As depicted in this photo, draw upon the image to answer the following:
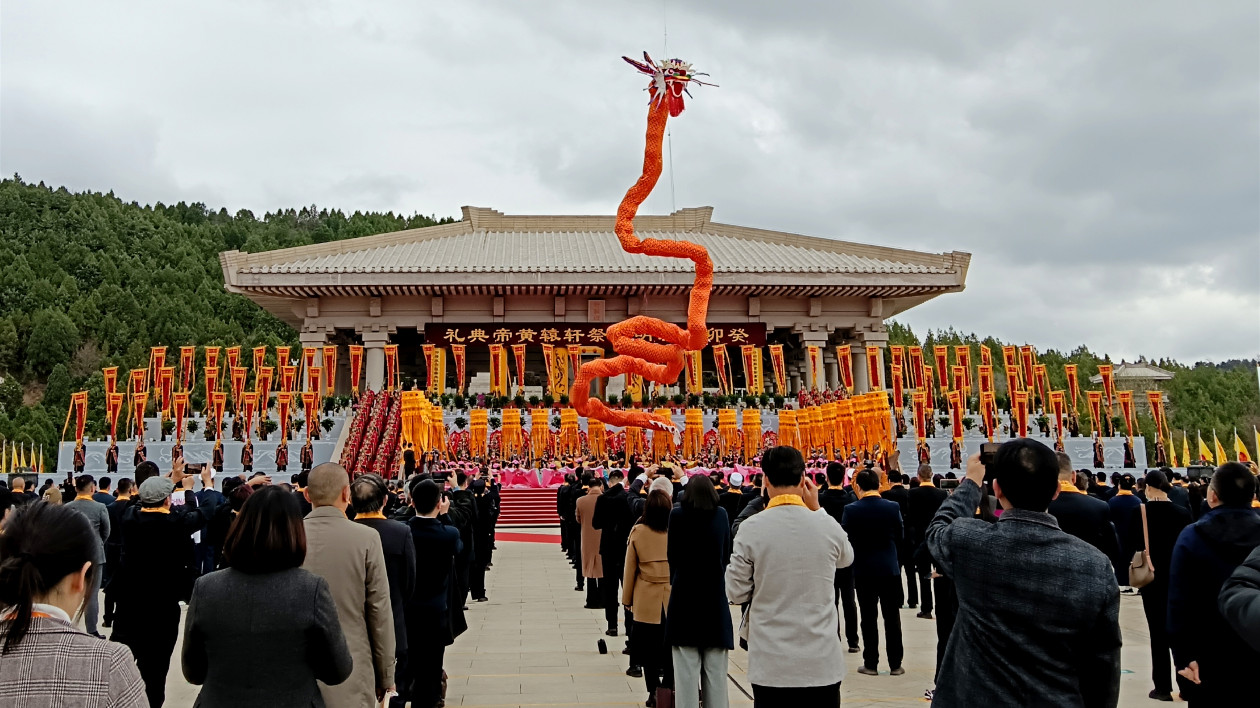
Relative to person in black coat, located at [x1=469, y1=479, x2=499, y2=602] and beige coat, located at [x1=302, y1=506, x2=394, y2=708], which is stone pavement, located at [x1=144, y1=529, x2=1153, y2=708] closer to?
person in black coat, located at [x1=469, y1=479, x2=499, y2=602]

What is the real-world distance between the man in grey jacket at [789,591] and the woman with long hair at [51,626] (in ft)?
Answer: 6.94

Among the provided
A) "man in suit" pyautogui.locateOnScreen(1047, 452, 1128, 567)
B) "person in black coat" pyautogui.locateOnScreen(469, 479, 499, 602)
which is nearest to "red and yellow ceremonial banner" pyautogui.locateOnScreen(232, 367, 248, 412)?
"person in black coat" pyautogui.locateOnScreen(469, 479, 499, 602)

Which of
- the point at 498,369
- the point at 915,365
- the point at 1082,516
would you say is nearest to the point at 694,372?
the point at 498,369

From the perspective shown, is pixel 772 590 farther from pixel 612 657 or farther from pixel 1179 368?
pixel 1179 368

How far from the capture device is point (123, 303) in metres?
43.1

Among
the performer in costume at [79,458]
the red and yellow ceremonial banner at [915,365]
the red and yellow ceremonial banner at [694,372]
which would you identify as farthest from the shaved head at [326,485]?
the red and yellow ceremonial banner at [694,372]

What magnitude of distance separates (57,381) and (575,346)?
2420 cm

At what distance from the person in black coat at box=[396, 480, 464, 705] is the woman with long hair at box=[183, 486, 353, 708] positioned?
1.99 metres

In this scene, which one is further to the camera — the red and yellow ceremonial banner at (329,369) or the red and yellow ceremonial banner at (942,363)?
the red and yellow ceremonial banner at (329,369)

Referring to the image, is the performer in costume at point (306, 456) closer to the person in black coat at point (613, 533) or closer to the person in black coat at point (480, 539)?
the person in black coat at point (480, 539)

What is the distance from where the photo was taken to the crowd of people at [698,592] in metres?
2.08

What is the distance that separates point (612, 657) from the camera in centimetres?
634

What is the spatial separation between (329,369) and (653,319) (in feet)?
32.9

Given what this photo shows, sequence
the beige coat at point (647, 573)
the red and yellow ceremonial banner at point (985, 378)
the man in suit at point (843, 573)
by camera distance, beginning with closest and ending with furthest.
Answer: the beige coat at point (647, 573)
the man in suit at point (843, 573)
the red and yellow ceremonial banner at point (985, 378)
